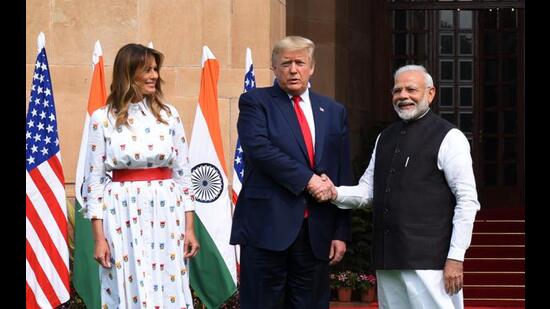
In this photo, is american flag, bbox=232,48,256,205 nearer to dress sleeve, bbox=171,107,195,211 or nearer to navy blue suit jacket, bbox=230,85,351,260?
dress sleeve, bbox=171,107,195,211

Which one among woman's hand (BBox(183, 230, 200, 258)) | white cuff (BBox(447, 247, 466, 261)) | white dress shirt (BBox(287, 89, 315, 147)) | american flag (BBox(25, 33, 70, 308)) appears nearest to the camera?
white cuff (BBox(447, 247, 466, 261))

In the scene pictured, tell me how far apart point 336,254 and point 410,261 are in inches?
19.0

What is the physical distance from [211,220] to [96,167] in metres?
2.67

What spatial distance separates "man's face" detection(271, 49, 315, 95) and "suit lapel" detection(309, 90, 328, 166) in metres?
0.12

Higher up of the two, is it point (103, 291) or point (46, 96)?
point (46, 96)

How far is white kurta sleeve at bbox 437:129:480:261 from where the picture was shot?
5445 mm

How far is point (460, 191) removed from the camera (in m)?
5.46

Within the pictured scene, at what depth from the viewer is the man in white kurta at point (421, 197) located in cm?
545

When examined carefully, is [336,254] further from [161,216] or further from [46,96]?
[46,96]

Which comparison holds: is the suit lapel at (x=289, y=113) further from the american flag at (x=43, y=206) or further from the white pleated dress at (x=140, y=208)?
the american flag at (x=43, y=206)

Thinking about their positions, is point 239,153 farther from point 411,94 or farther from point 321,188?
point 411,94

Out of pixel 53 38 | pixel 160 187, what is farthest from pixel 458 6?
pixel 160 187

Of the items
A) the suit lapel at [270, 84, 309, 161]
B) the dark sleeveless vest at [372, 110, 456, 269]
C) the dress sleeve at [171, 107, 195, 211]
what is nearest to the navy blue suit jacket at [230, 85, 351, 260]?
the suit lapel at [270, 84, 309, 161]

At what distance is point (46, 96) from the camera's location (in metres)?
8.53
